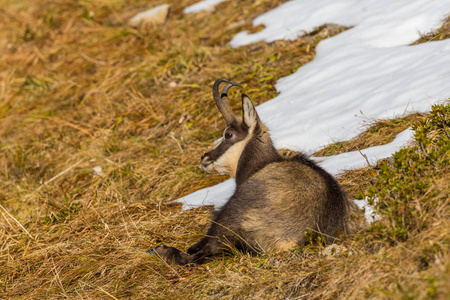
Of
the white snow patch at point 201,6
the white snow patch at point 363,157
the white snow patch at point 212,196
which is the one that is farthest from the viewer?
the white snow patch at point 201,6

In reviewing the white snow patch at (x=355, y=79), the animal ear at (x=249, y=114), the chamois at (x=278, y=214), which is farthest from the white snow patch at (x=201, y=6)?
the chamois at (x=278, y=214)

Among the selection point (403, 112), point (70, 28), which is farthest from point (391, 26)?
point (70, 28)

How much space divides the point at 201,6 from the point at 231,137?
666 cm

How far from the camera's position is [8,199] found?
657 centimetres

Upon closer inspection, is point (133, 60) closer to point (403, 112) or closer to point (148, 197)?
point (148, 197)

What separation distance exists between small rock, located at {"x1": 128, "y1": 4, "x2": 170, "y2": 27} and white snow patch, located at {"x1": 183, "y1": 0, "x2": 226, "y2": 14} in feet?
1.58

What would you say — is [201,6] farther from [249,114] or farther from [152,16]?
[249,114]

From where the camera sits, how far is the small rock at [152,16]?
1062 cm

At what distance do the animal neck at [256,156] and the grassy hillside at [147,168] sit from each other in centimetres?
62

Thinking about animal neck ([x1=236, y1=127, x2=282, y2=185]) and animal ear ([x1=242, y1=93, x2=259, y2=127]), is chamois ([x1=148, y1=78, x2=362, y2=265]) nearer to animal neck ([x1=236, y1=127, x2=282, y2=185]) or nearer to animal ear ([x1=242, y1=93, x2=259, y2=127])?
animal neck ([x1=236, y1=127, x2=282, y2=185])

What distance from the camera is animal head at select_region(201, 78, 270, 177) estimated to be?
4973 millimetres

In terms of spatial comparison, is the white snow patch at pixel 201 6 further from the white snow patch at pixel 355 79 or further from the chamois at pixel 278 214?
the chamois at pixel 278 214

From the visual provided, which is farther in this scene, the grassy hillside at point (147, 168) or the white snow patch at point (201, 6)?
the white snow patch at point (201, 6)

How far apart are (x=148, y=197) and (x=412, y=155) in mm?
3329
